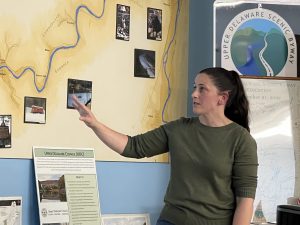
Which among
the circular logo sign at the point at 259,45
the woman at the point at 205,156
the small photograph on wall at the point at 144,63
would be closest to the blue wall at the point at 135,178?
the circular logo sign at the point at 259,45

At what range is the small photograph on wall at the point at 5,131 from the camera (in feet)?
7.72

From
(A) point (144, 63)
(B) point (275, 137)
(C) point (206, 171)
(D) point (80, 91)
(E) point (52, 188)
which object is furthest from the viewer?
(A) point (144, 63)

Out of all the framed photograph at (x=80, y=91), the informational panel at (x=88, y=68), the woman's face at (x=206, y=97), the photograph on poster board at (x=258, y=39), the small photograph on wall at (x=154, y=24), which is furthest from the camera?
the small photograph on wall at (x=154, y=24)

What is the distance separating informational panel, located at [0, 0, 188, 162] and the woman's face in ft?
2.65

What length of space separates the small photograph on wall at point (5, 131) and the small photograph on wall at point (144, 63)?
31.4 inches

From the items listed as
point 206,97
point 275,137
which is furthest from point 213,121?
point 275,137

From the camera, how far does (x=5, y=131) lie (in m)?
2.37

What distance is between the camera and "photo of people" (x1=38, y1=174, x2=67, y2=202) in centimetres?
240

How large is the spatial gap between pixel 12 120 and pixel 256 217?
1.37 metres

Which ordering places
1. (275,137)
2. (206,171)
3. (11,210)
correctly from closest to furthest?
(206,171) → (11,210) → (275,137)

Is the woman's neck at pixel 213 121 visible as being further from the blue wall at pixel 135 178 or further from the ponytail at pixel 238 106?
the blue wall at pixel 135 178

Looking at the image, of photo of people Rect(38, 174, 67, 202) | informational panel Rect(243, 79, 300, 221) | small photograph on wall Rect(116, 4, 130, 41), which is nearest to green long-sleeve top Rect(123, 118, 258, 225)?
photo of people Rect(38, 174, 67, 202)

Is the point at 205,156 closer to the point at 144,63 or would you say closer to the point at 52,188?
the point at 52,188

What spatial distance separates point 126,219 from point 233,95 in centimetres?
104
